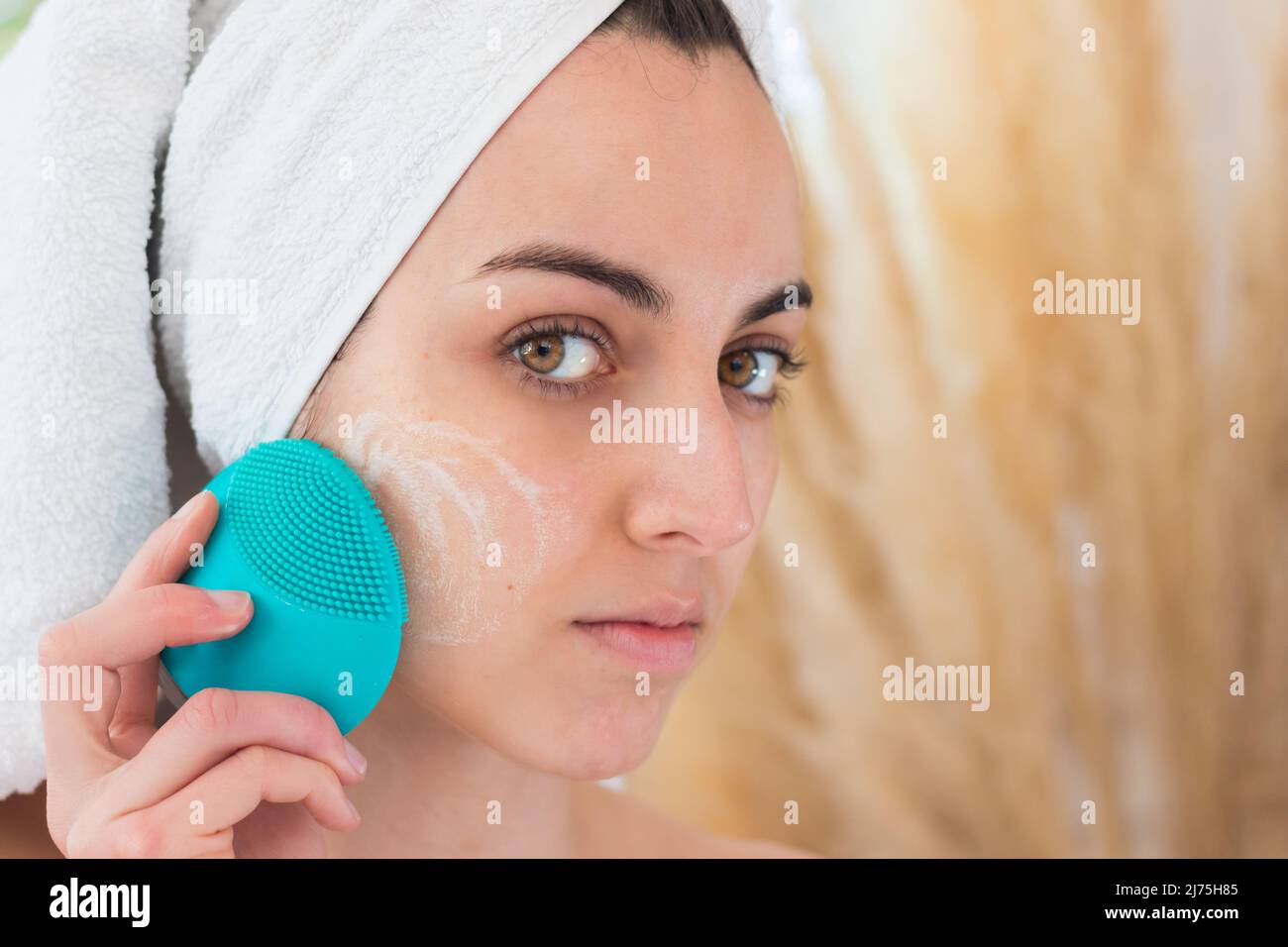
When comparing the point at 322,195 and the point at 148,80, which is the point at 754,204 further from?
the point at 148,80

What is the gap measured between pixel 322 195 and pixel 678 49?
0.78ft

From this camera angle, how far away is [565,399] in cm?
64

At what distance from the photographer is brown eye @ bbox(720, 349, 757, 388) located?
77 centimetres

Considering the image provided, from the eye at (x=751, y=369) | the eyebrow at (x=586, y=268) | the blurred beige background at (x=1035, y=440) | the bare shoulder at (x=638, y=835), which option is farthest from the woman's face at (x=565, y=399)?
the blurred beige background at (x=1035, y=440)

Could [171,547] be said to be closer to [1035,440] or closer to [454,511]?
[454,511]

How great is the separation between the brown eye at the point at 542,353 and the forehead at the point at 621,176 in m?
0.06

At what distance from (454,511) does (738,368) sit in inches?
10.1

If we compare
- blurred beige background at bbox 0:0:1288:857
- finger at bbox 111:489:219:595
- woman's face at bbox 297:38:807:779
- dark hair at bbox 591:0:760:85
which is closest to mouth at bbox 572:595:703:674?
woman's face at bbox 297:38:807:779

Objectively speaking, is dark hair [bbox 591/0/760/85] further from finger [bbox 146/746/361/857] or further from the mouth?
finger [bbox 146/746/361/857]

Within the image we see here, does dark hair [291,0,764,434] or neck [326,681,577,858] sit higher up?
dark hair [291,0,764,434]

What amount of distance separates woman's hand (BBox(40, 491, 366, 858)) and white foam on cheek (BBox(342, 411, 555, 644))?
9 centimetres

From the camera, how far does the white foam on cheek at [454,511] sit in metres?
0.62

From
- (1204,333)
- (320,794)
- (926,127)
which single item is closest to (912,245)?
(926,127)
